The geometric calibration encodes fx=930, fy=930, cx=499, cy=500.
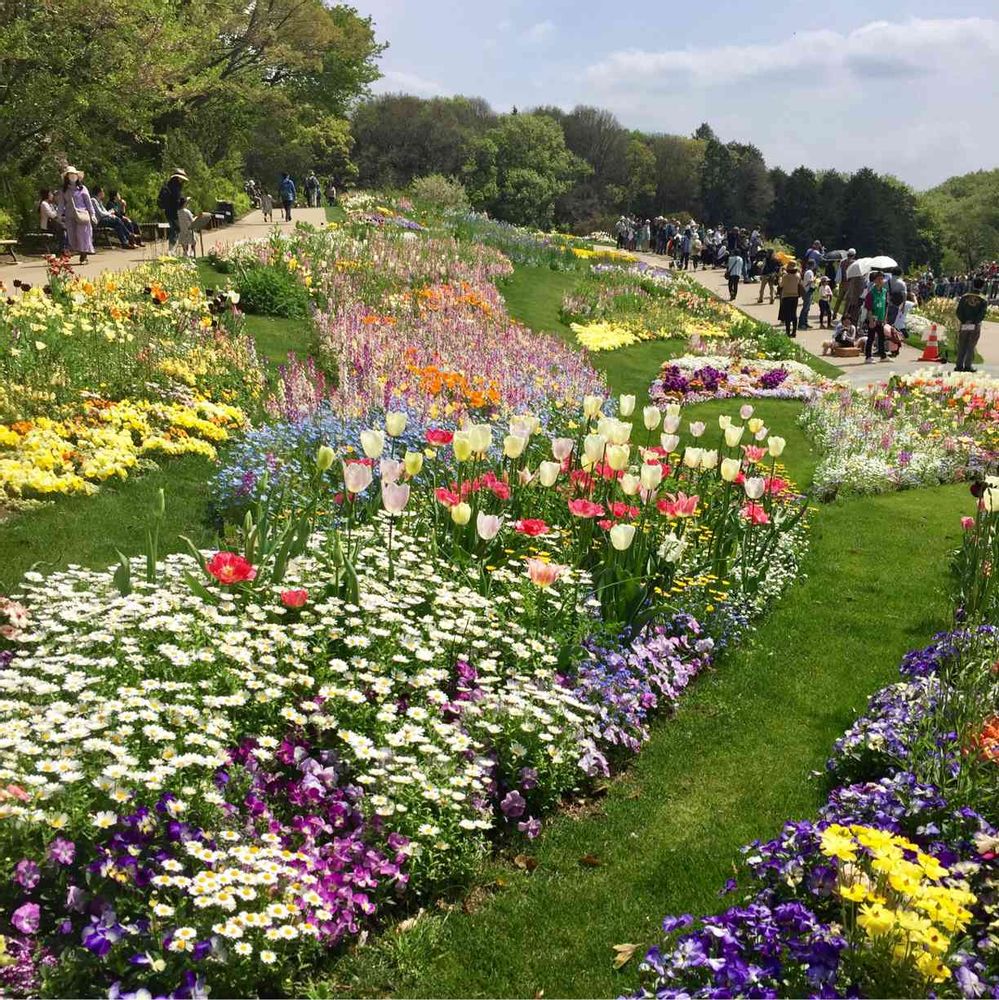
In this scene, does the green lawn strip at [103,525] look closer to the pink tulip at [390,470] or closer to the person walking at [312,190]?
the pink tulip at [390,470]

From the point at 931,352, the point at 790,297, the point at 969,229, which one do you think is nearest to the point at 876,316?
the point at 931,352

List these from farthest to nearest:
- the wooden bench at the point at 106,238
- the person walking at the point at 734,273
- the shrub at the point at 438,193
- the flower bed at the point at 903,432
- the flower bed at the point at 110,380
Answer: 1. the shrub at the point at 438,193
2. the person walking at the point at 734,273
3. the wooden bench at the point at 106,238
4. the flower bed at the point at 903,432
5. the flower bed at the point at 110,380

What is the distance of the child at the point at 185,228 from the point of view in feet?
53.5

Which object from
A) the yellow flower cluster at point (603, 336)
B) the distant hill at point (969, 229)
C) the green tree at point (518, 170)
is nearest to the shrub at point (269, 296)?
the yellow flower cluster at point (603, 336)

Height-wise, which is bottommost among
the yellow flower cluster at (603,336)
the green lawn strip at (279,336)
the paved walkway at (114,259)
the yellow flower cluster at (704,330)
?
the green lawn strip at (279,336)

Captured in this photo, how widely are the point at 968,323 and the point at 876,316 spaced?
7.52 ft

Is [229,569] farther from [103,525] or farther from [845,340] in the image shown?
[845,340]

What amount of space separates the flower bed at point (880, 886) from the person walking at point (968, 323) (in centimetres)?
1411

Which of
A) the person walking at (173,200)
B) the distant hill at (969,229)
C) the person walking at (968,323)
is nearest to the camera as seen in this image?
the person walking at (173,200)

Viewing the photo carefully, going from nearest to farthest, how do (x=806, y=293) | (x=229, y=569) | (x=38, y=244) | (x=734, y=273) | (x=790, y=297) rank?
1. (x=229, y=569)
2. (x=38, y=244)
3. (x=790, y=297)
4. (x=806, y=293)
5. (x=734, y=273)

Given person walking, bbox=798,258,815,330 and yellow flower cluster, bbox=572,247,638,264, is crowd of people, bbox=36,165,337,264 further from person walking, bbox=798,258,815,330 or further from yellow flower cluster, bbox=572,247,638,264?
person walking, bbox=798,258,815,330

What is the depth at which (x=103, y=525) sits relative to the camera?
6457 millimetres

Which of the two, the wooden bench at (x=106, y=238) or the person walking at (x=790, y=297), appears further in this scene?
the person walking at (x=790, y=297)

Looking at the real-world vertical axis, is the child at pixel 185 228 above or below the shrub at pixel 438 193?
below
